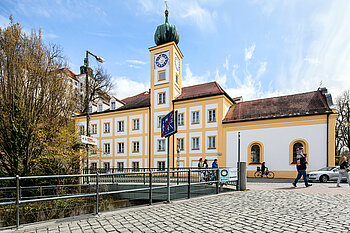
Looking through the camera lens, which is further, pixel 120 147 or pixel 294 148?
pixel 120 147

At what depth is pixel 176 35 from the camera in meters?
30.0

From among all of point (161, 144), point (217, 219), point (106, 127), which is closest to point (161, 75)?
point (161, 144)

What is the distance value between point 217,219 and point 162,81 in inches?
972

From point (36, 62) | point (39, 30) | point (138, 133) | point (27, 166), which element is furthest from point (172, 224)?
point (138, 133)

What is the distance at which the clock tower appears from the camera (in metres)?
27.9

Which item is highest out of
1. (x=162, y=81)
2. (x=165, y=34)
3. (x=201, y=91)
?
(x=165, y=34)

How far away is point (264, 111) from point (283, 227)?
2060cm

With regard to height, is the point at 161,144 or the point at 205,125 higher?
the point at 205,125

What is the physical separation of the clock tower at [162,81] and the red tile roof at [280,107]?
780 centimetres

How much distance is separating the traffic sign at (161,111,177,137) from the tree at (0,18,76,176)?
6.50 meters

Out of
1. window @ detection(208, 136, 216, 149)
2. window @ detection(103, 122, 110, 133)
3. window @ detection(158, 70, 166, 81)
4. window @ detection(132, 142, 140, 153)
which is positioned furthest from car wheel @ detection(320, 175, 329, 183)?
window @ detection(103, 122, 110, 133)

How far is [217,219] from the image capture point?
5.20m

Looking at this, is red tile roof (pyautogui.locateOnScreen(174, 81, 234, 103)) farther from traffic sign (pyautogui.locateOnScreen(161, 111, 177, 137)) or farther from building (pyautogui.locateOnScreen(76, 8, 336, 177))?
traffic sign (pyautogui.locateOnScreen(161, 111, 177, 137))

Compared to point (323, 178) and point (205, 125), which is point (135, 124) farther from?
point (323, 178)
